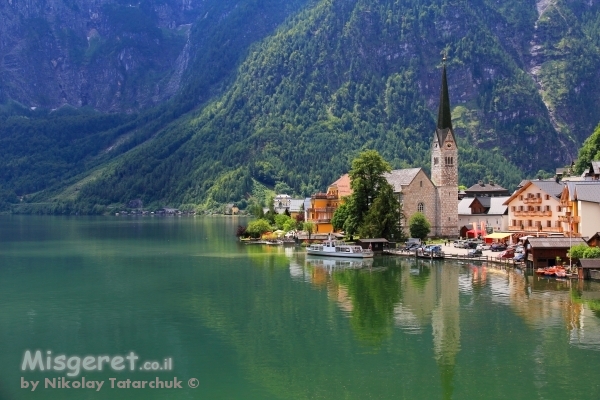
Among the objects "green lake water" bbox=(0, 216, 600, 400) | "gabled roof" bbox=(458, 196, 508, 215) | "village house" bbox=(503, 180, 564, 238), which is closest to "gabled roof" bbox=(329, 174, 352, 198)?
"gabled roof" bbox=(458, 196, 508, 215)

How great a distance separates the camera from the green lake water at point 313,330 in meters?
37.1

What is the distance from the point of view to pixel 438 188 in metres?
115

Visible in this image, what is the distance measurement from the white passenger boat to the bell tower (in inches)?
816

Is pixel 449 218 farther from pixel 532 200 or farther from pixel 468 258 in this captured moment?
pixel 468 258

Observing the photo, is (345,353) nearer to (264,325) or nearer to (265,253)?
(264,325)

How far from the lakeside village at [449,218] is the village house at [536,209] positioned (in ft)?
0.41

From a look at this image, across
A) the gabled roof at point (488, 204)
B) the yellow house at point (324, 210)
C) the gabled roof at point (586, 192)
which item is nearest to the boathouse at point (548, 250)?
the gabled roof at point (586, 192)

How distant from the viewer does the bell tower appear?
4515 inches

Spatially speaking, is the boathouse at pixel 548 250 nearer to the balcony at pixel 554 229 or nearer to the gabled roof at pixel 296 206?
the balcony at pixel 554 229

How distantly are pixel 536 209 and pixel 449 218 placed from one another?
18154 millimetres

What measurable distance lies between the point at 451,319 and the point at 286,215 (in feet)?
324

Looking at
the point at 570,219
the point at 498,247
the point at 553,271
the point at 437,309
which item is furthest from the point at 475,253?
the point at 437,309

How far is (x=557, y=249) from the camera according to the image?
75.3 m

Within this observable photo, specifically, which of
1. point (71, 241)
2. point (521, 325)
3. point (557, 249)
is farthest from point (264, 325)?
point (71, 241)
